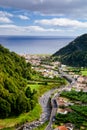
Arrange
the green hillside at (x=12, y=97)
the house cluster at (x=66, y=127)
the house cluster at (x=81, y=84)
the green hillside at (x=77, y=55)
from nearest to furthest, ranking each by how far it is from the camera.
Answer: the house cluster at (x=66, y=127), the green hillside at (x=12, y=97), the house cluster at (x=81, y=84), the green hillside at (x=77, y=55)

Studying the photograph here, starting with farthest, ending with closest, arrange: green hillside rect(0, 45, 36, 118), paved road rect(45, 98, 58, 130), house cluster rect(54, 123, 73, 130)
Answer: green hillside rect(0, 45, 36, 118), paved road rect(45, 98, 58, 130), house cluster rect(54, 123, 73, 130)

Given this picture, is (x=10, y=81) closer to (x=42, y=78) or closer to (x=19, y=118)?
(x=19, y=118)

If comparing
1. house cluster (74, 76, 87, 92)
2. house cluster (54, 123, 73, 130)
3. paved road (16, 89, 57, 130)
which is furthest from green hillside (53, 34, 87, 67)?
house cluster (54, 123, 73, 130)

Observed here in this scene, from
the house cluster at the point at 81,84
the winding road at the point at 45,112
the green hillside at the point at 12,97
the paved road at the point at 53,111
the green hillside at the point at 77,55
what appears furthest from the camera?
the green hillside at the point at 77,55

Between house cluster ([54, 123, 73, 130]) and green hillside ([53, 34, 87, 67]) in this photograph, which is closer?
house cluster ([54, 123, 73, 130])

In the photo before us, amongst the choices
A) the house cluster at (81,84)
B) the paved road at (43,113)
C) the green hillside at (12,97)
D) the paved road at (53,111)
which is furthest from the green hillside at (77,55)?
the paved road at (53,111)

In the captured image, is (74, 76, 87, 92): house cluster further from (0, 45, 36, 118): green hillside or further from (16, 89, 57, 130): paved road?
(0, 45, 36, 118): green hillside

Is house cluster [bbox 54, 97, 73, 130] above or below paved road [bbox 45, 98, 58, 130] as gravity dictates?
above

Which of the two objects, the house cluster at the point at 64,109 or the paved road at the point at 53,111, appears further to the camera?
the paved road at the point at 53,111

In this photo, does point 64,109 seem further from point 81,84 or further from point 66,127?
point 81,84

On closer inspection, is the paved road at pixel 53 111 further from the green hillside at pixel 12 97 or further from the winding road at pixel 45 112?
the green hillside at pixel 12 97

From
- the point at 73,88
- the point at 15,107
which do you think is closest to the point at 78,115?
the point at 15,107

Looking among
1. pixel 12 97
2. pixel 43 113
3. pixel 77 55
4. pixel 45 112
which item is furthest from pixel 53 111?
pixel 77 55
